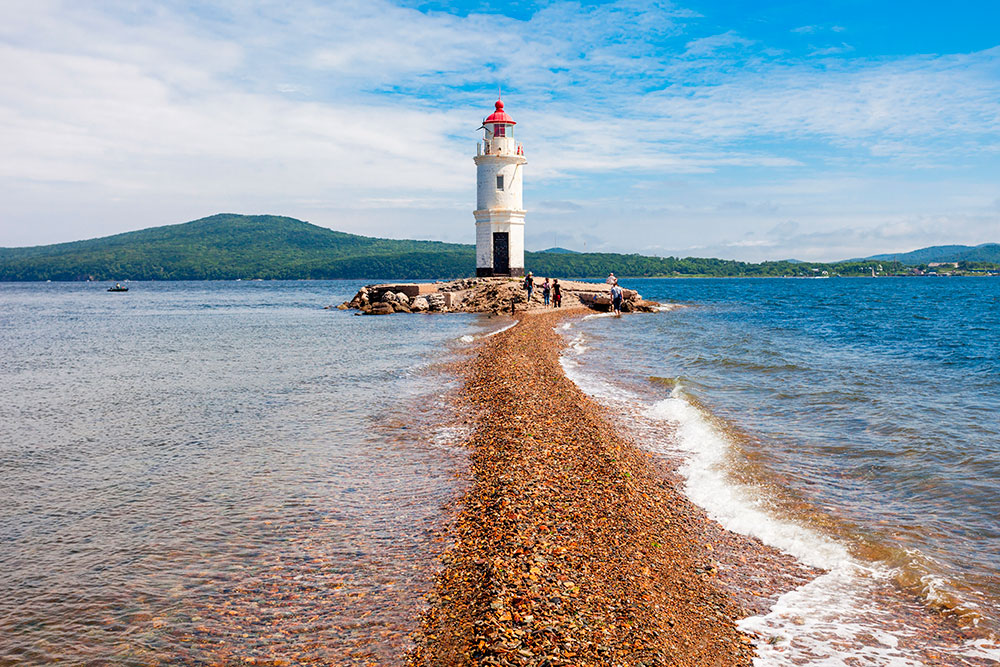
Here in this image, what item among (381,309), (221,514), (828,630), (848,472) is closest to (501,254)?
(381,309)

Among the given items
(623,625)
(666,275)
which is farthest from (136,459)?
(666,275)

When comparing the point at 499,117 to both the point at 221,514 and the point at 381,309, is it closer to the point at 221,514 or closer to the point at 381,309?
the point at 381,309

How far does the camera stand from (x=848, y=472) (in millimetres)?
10555

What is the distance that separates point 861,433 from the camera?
511 inches

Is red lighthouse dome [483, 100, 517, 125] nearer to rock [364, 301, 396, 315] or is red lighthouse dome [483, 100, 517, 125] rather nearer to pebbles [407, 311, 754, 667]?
rock [364, 301, 396, 315]

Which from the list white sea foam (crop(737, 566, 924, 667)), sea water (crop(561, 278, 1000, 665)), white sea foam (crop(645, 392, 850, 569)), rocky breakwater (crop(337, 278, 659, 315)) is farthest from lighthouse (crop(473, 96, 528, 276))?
white sea foam (crop(737, 566, 924, 667))

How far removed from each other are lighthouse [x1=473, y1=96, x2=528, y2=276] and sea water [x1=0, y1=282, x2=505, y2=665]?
105 ft

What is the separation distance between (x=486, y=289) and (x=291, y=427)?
37027 millimetres

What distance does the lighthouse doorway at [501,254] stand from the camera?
166 feet

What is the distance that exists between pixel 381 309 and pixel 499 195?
12606mm

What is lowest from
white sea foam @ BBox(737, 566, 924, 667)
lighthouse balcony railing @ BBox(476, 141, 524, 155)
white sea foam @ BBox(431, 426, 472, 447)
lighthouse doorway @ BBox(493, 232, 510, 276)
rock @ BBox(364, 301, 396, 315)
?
white sea foam @ BBox(737, 566, 924, 667)

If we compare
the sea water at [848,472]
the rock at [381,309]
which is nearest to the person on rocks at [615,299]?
the rock at [381,309]

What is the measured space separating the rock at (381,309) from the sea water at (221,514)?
98.1 ft

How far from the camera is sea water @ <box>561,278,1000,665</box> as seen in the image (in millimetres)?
6043
